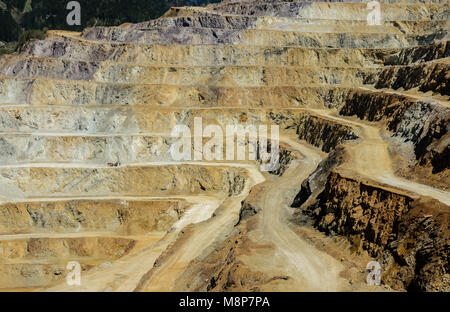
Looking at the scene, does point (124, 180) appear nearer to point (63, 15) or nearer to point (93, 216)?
point (93, 216)

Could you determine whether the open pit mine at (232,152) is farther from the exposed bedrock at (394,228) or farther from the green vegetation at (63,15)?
the green vegetation at (63,15)

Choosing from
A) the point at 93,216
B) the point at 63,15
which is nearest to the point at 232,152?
the point at 93,216

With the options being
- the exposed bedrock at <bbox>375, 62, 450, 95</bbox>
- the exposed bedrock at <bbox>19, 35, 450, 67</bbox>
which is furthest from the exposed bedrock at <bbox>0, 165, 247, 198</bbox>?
the exposed bedrock at <bbox>19, 35, 450, 67</bbox>

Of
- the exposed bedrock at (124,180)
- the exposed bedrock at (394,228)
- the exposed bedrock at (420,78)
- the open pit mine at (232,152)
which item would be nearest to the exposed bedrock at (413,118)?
the open pit mine at (232,152)

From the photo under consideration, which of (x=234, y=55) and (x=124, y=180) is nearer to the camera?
(x=124, y=180)
